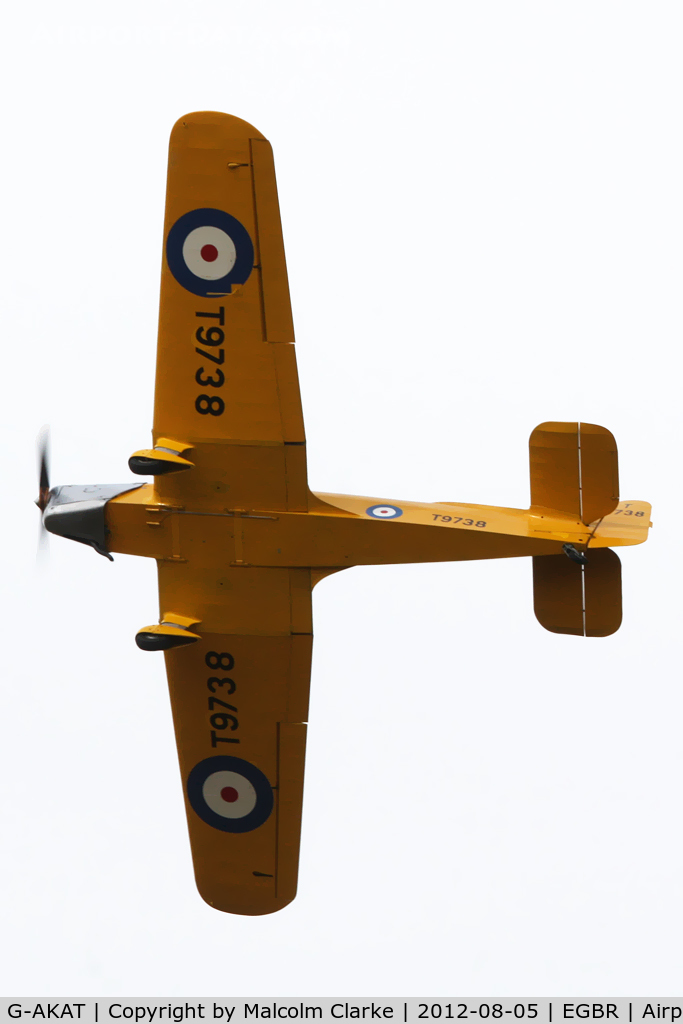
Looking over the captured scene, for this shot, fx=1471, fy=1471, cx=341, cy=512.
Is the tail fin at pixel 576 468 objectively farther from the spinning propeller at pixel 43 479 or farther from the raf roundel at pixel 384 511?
the spinning propeller at pixel 43 479

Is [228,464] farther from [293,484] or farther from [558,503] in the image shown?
[558,503]

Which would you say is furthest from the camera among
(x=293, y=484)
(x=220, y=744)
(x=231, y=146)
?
(x=220, y=744)

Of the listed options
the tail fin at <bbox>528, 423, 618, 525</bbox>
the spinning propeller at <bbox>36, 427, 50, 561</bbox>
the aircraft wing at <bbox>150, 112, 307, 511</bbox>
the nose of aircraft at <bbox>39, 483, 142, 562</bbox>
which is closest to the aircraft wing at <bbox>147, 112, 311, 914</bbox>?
the aircraft wing at <bbox>150, 112, 307, 511</bbox>

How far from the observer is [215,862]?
877 cm

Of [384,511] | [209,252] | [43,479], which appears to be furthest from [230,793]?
[209,252]

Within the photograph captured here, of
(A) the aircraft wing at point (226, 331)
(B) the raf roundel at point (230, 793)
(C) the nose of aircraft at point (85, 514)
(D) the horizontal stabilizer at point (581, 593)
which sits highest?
(A) the aircraft wing at point (226, 331)

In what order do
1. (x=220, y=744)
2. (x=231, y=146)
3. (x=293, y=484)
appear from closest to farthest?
(x=231, y=146)
(x=293, y=484)
(x=220, y=744)

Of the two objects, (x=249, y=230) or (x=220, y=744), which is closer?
(x=249, y=230)

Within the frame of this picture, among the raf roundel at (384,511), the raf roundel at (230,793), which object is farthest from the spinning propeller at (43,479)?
the raf roundel at (384,511)

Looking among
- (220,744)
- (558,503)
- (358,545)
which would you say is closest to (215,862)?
(220,744)

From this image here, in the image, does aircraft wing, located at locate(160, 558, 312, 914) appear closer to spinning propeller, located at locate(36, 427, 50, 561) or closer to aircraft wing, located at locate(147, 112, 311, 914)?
aircraft wing, located at locate(147, 112, 311, 914)

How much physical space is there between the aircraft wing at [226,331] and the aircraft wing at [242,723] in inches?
21.0

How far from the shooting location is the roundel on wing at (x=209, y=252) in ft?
24.9

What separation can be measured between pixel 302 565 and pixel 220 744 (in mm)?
1232
